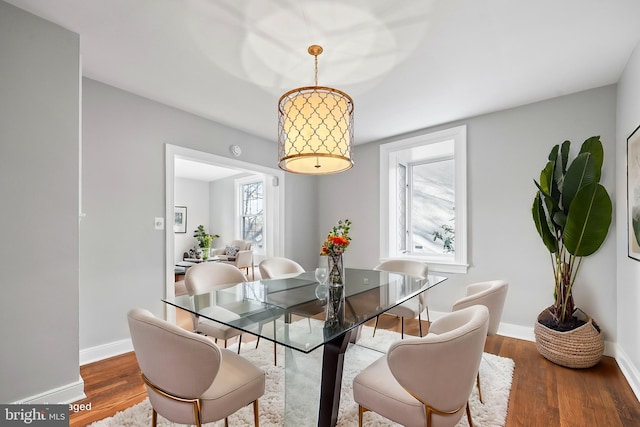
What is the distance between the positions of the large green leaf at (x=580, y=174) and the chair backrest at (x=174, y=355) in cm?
297

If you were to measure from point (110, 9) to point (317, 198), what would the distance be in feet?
11.8

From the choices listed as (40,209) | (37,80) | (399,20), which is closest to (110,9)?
(37,80)

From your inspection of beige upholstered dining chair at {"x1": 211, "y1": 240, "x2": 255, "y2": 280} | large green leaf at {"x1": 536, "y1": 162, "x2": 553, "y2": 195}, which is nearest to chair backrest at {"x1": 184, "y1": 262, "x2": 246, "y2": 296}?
large green leaf at {"x1": 536, "y1": 162, "x2": 553, "y2": 195}

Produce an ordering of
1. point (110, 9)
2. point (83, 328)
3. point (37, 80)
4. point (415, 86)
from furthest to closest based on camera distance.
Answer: point (415, 86), point (83, 328), point (37, 80), point (110, 9)

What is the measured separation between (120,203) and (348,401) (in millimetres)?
2567

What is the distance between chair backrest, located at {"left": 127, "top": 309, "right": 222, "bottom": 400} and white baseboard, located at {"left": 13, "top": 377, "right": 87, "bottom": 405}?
134 cm

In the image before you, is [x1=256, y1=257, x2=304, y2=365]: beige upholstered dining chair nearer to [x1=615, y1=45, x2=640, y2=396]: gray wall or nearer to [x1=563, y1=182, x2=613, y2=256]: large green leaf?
[x1=563, y1=182, x2=613, y2=256]: large green leaf

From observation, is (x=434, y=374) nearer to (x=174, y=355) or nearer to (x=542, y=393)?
(x=174, y=355)

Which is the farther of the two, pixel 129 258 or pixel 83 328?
pixel 129 258

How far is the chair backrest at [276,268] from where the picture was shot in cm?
290

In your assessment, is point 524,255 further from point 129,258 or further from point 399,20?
point 129,258

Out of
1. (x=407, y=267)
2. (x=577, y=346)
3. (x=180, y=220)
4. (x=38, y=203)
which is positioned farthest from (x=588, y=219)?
(x=180, y=220)

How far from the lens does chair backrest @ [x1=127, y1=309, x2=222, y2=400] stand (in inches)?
43.8

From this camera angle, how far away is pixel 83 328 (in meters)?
2.54
